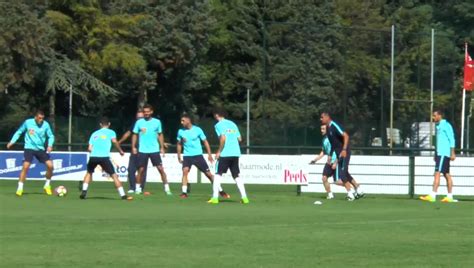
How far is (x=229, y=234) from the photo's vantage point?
571 inches

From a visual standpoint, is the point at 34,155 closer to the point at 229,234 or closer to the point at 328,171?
the point at 328,171

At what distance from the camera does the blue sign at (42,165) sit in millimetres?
30172

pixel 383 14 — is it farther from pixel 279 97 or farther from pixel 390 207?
pixel 390 207

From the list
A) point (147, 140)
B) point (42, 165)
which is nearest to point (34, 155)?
point (147, 140)

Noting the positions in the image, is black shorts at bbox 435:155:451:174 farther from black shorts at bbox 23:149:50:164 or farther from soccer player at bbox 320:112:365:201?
black shorts at bbox 23:149:50:164

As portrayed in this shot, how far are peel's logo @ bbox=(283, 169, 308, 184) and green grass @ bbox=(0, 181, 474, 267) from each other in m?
5.78

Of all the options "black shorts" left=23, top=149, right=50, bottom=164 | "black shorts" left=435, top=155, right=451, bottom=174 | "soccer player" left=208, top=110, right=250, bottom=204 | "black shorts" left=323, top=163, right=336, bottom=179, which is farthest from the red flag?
"soccer player" left=208, top=110, right=250, bottom=204

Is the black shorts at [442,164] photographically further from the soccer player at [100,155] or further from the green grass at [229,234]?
the soccer player at [100,155]

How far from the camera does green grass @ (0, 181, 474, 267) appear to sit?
458 inches

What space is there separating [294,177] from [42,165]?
693 centimetres

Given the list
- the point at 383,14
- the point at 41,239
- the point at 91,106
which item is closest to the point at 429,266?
the point at 41,239

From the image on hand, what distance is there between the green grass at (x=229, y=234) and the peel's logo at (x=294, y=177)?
578cm

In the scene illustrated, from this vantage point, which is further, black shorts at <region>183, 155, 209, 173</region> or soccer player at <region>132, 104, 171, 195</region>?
soccer player at <region>132, 104, 171, 195</region>

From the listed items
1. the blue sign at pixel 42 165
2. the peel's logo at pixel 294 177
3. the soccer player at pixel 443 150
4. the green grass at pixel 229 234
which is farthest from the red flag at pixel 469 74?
the green grass at pixel 229 234
